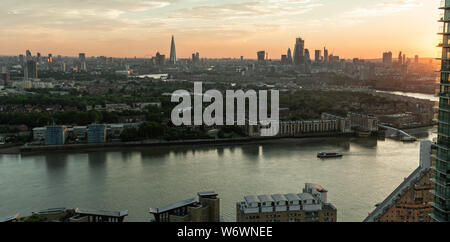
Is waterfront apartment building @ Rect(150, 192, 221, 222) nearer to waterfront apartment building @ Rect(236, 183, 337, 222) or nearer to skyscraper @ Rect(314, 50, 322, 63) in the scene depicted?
waterfront apartment building @ Rect(236, 183, 337, 222)

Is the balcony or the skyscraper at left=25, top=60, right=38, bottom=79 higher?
the skyscraper at left=25, top=60, right=38, bottom=79

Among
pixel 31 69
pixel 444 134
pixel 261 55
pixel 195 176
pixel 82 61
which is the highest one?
pixel 261 55

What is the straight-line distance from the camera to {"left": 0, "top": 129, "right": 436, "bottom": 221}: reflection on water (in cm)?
373

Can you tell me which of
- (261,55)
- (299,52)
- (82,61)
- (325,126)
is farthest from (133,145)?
(82,61)

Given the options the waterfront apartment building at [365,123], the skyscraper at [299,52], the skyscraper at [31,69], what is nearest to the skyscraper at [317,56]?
the skyscraper at [299,52]

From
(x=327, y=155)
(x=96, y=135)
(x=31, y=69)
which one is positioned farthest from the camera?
(x=31, y=69)

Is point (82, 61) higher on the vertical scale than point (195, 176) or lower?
higher

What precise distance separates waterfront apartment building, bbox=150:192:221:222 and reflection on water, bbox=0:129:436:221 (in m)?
0.28

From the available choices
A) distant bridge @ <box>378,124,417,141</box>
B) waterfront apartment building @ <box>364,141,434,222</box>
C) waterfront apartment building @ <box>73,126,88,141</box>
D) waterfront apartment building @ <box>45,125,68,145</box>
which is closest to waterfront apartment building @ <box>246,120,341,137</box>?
distant bridge @ <box>378,124,417,141</box>

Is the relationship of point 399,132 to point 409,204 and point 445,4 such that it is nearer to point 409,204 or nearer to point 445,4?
point 409,204

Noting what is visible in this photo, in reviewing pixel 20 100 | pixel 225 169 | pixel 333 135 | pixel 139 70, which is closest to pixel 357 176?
pixel 225 169

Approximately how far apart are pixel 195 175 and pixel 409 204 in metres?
2.26

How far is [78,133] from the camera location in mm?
7109
